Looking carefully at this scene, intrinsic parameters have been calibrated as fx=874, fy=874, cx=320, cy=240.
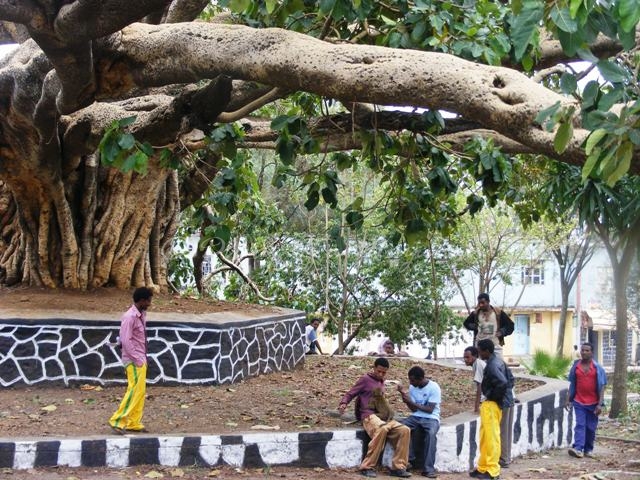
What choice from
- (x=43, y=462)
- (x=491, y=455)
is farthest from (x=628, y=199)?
(x=43, y=462)

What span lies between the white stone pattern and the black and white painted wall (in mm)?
2286

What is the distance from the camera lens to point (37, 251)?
1230cm

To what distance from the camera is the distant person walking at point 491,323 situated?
10750 millimetres

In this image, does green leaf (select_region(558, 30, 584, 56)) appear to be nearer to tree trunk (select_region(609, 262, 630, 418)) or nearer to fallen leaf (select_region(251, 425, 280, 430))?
fallen leaf (select_region(251, 425, 280, 430))

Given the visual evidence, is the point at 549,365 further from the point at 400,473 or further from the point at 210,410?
the point at 210,410

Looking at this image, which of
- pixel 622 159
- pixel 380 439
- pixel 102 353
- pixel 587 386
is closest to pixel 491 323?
pixel 587 386

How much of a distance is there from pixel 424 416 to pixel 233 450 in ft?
6.82

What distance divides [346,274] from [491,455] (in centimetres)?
1341

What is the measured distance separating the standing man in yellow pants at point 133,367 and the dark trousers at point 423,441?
2.82 m

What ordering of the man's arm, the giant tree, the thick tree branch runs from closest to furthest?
the giant tree, the thick tree branch, the man's arm

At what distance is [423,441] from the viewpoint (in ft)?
30.5

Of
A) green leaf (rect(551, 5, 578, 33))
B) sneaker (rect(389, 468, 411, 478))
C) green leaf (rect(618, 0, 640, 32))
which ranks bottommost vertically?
sneaker (rect(389, 468, 411, 478))

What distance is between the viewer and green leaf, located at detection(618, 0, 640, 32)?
373 cm

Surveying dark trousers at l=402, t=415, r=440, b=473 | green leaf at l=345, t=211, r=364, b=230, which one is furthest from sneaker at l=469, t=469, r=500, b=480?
green leaf at l=345, t=211, r=364, b=230
